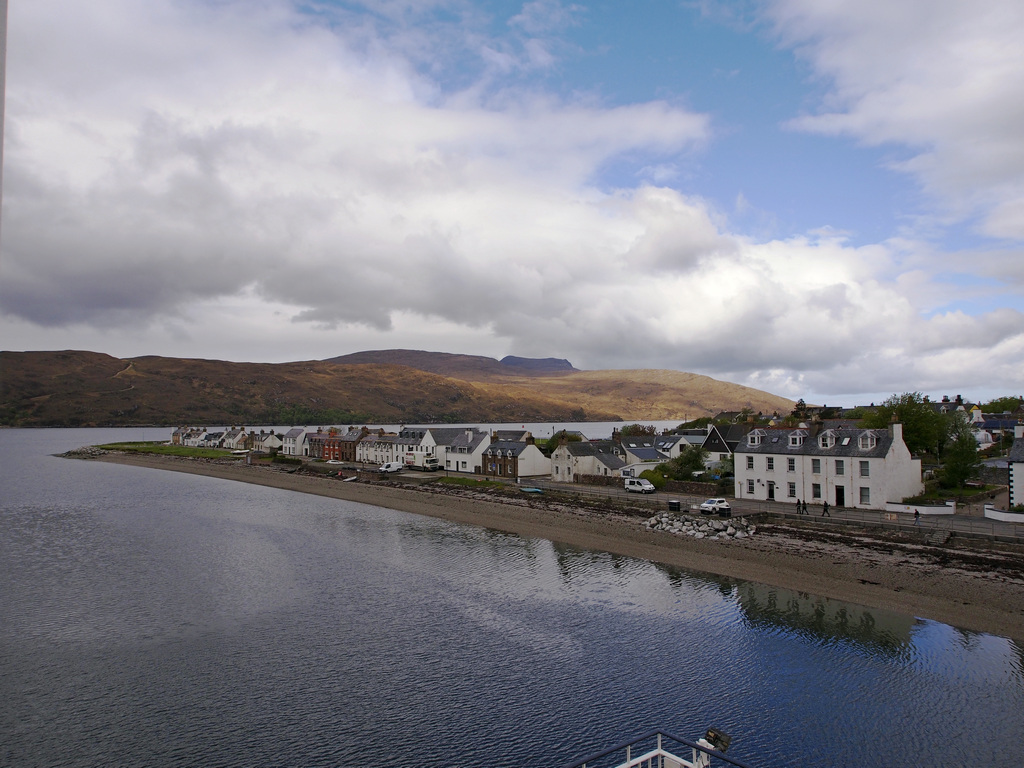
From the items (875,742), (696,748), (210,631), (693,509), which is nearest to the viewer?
(696,748)

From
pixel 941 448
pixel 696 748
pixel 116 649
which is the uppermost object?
pixel 941 448

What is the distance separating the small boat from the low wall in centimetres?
3288

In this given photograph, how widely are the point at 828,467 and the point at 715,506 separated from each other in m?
9.30

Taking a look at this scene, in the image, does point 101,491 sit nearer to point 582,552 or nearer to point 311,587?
point 311,587

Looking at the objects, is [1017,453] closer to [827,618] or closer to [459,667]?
[827,618]

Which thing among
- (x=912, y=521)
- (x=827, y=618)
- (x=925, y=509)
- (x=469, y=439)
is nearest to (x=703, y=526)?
(x=912, y=521)

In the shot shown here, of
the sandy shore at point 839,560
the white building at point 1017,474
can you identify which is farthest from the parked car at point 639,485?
the white building at point 1017,474

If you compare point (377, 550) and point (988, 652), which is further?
point (377, 550)

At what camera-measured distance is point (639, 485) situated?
5994 cm

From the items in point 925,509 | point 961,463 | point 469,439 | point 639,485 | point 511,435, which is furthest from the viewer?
point 511,435

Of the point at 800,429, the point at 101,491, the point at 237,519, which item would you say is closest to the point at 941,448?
the point at 800,429

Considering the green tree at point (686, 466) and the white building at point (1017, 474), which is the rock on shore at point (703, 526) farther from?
the white building at point (1017, 474)

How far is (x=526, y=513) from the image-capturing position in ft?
181

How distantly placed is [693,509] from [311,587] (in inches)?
1163
